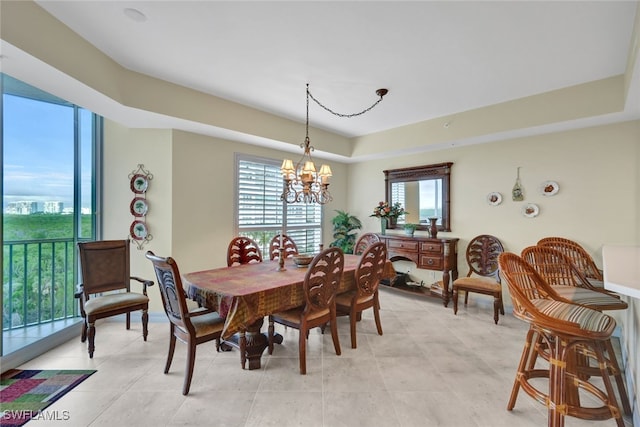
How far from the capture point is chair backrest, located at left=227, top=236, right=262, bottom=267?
3.34 metres

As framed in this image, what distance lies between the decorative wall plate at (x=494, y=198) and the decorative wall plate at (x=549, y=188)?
0.48 meters

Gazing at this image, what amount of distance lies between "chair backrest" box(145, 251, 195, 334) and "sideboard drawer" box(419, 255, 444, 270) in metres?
3.36

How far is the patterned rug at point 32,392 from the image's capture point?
182cm

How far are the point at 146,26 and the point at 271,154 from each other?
250 centimetres

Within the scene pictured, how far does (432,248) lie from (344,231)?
5.78 ft

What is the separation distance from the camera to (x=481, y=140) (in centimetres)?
390

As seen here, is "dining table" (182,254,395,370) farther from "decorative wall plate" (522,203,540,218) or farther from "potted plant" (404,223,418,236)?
"decorative wall plate" (522,203,540,218)

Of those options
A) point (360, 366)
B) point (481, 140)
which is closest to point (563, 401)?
point (360, 366)

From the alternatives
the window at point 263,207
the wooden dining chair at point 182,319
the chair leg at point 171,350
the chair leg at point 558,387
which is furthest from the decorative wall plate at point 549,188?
the chair leg at point 171,350

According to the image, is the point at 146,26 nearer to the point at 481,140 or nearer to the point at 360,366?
the point at 360,366

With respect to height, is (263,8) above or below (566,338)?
above

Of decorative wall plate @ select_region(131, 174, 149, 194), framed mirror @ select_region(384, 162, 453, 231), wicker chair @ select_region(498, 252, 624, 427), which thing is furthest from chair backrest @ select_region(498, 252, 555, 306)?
decorative wall plate @ select_region(131, 174, 149, 194)

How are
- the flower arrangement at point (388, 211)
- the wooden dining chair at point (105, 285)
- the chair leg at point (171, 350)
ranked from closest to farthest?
the chair leg at point (171, 350) → the wooden dining chair at point (105, 285) → the flower arrangement at point (388, 211)

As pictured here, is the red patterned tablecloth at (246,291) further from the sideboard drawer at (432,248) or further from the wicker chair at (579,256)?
the wicker chair at (579,256)
